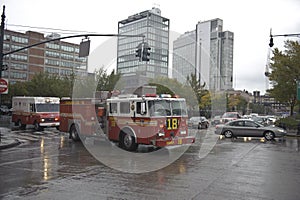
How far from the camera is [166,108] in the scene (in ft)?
45.6

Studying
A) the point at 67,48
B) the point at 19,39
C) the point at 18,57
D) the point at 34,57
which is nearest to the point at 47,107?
the point at 18,57

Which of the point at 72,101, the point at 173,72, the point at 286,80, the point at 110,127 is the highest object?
the point at 173,72

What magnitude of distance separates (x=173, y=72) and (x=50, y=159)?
190 feet

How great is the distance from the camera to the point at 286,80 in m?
28.6

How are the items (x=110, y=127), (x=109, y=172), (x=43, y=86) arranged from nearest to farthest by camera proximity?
(x=109, y=172)
(x=110, y=127)
(x=43, y=86)

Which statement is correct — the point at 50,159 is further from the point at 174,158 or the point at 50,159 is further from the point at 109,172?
the point at 174,158

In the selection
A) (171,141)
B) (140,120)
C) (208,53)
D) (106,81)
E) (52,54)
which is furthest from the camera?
(52,54)

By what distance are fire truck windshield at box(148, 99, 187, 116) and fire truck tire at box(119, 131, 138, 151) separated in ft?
6.20

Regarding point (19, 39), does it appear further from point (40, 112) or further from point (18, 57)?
point (40, 112)

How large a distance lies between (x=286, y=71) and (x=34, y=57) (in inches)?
3707

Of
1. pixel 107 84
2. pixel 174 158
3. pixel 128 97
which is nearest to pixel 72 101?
pixel 128 97

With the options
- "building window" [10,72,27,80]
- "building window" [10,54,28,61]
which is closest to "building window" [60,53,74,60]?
"building window" [10,54,28,61]

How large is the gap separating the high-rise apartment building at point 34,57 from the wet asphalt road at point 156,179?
83242 mm

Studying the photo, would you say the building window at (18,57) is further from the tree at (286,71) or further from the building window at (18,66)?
the tree at (286,71)
